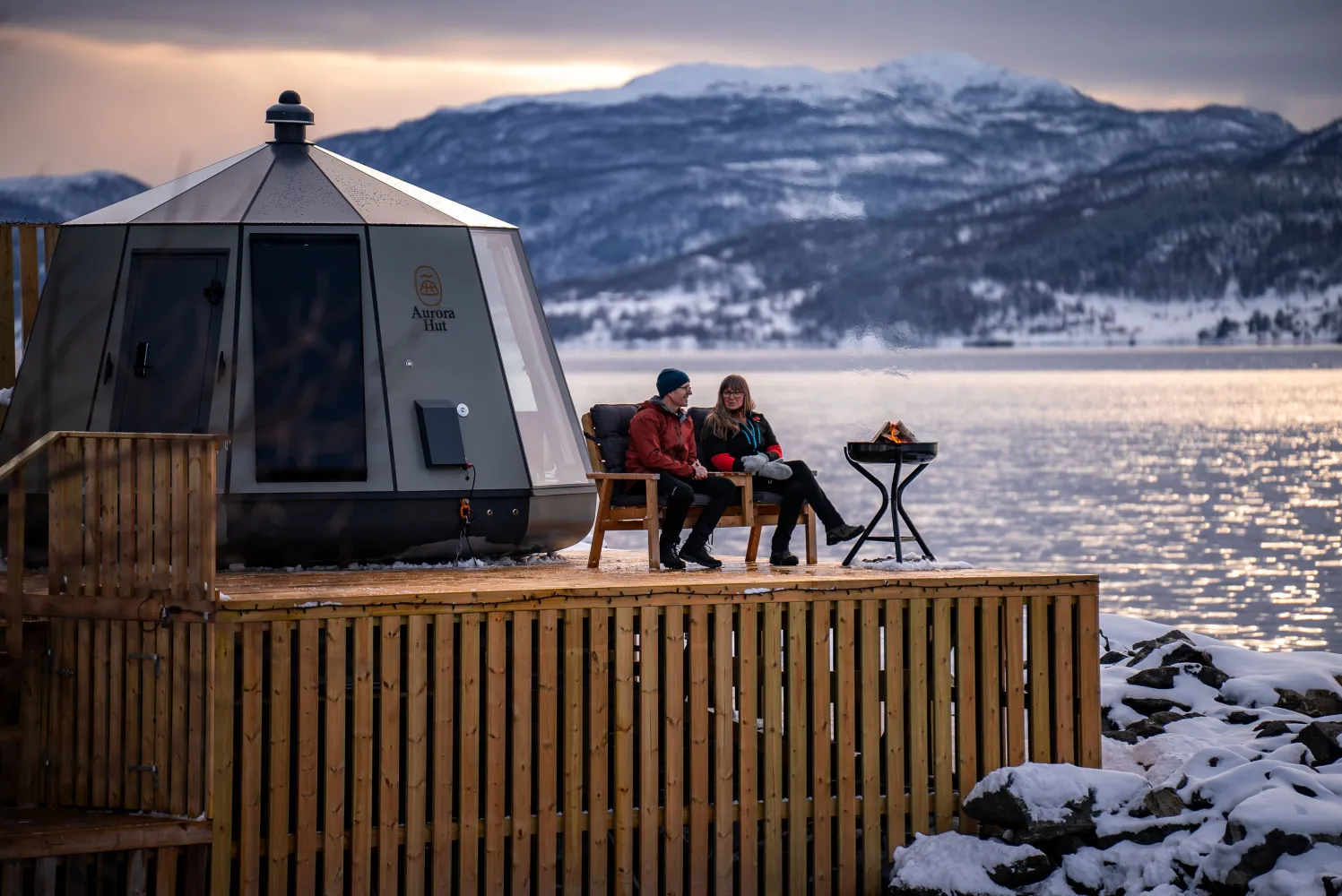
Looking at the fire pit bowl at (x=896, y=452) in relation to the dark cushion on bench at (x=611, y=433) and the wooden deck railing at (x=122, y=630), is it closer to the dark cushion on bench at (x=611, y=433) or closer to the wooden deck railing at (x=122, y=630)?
the dark cushion on bench at (x=611, y=433)

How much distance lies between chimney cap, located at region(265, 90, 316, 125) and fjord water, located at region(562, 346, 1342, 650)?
376 cm

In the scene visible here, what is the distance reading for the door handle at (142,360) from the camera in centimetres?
982

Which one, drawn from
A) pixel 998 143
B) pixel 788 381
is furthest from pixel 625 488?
pixel 998 143

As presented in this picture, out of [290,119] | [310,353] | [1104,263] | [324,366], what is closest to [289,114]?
[290,119]

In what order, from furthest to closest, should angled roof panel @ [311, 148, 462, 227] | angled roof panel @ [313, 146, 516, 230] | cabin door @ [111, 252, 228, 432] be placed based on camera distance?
angled roof panel @ [313, 146, 516, 230] → angled roof panel @ [311, 148, 462, 227] → cabin door @ [111, 252, 228, 432]

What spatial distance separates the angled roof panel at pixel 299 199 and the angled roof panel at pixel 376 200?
2.5 inches

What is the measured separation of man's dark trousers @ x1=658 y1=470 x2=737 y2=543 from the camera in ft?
29.9

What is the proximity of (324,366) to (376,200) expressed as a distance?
1.19 m

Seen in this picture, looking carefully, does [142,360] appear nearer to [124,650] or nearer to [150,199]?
[150,199]

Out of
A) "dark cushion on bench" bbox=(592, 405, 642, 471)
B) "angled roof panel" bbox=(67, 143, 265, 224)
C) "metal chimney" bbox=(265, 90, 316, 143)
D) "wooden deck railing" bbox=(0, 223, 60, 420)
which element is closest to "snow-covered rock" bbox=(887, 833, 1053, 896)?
"dark cushion on bench" bbox=(592, 405, 642, 471)

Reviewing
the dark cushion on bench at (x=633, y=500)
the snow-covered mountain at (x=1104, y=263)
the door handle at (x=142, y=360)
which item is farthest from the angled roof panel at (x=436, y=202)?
the snow-covered mountain at (x=1104, y=263)

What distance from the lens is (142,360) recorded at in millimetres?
9820

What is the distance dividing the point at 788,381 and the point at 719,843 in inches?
5596

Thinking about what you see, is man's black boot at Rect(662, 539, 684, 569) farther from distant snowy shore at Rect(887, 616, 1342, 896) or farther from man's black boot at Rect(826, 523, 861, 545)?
distant snowy shore at Rect(887, 616, 1342, 896)
